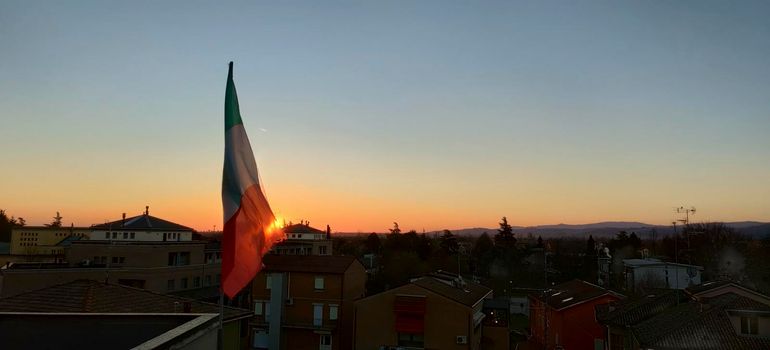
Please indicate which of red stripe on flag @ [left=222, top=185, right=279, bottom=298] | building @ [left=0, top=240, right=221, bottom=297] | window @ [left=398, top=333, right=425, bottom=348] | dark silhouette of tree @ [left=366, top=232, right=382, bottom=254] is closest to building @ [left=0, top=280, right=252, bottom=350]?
red stripe on flag @ [left=222, top=185, right=279, bottom=298]

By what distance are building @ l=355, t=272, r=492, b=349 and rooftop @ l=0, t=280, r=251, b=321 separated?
16746 mm

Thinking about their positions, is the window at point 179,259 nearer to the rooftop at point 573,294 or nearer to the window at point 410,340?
the window at point 410,340

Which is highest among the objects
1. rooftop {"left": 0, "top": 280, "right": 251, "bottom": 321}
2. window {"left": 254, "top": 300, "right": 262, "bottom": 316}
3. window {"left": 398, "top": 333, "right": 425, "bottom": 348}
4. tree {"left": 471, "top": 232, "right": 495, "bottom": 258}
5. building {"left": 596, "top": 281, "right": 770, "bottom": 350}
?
rooftop {"left": 0, "top": 280, "right": 251, "bottom": 321}

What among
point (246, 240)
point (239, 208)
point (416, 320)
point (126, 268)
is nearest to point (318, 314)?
point (416, 320)

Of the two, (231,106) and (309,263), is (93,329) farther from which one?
(309,263)

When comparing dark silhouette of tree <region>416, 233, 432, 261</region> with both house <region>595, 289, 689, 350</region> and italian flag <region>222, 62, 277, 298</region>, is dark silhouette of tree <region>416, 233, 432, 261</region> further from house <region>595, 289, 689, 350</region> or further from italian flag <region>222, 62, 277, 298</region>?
italian flag <region>222, 62, 277, 298</region>

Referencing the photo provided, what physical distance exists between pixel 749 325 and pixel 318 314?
2624cm

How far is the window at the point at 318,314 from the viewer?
121 feet

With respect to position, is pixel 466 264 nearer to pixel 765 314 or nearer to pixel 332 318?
pixel 332 318

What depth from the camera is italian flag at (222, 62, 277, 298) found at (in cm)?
668

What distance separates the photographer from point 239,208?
695 cm

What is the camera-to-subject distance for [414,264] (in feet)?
212

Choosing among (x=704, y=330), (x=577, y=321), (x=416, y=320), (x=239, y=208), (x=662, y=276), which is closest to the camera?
(x=239, y=208)

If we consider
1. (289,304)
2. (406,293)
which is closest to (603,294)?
(406,293)
